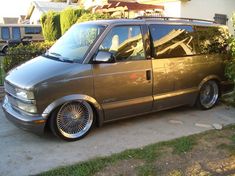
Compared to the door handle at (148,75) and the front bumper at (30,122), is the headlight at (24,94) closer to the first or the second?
the front bumper at (30,122)

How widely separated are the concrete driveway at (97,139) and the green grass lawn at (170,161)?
26 cm

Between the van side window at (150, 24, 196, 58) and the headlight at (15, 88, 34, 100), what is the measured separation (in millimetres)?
2381

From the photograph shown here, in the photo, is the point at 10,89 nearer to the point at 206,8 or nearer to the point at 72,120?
the point at 72,120

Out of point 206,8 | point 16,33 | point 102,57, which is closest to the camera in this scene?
point 102,57

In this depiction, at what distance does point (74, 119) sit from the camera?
5.50 meters

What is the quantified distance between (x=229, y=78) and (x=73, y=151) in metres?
3.96

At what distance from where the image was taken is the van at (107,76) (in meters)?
5.20

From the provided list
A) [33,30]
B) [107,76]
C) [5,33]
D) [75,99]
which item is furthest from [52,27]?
[75,99]

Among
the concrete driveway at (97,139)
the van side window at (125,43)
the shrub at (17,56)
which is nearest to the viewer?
the concrete driveway at (97,139)

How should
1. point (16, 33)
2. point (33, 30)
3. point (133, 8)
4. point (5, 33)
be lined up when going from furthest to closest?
point (33, 30) < point (16, 33) < point (5, 33) < point (133, 8)

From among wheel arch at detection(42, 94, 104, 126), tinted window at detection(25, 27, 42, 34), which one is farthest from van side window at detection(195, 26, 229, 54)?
tinted window at detection(25, 27, 42, 34)

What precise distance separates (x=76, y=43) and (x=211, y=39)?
119 inches

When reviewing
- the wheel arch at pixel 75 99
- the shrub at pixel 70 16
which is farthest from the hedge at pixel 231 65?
the shrub at pixel 70 16

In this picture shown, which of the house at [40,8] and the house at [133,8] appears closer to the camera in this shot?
the house at [133,8]
